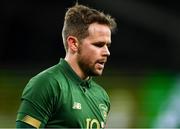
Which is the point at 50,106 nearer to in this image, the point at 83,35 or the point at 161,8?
the point at 83,35

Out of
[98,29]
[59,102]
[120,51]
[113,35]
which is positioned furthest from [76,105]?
[113,35]

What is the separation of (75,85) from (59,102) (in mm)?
206

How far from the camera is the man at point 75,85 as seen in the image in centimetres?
260

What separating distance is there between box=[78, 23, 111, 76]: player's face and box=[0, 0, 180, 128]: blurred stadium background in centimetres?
217

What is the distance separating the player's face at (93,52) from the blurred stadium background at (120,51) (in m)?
2.17

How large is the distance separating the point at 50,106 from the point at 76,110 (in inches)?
6.0

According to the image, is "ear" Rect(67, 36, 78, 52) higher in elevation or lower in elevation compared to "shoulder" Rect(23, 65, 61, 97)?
higher

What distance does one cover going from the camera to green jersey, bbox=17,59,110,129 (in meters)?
2.59

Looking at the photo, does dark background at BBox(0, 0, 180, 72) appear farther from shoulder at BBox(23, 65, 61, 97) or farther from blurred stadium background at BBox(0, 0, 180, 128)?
shoulder at BBox(23, 65, 61, 97)

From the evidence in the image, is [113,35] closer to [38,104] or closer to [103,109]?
[103,109]

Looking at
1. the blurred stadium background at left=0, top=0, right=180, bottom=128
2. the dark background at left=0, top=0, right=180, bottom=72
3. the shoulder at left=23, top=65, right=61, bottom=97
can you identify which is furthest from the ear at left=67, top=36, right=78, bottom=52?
the dark background at left=0, top=0, right=180, bottom=72

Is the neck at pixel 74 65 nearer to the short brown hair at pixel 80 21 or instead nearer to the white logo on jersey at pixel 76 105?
the short brown hair at pixel 80 21

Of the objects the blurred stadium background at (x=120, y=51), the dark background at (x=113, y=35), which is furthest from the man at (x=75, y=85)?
the dark background at (x=113, y=35)

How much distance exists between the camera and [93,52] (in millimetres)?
2863
